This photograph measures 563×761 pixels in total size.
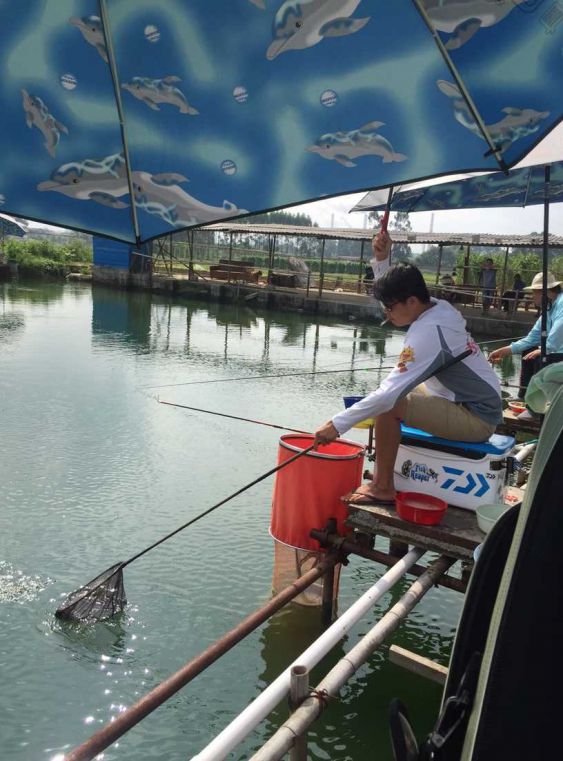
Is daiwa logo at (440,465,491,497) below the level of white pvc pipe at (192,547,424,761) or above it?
above

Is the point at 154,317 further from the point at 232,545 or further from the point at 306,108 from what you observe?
the point at 306,108

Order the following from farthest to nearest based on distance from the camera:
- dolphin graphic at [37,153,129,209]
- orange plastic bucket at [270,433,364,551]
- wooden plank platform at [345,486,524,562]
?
orange plastic bucket at [270,433,364,551]
wooden plank platform at [345,486,524,562]
dolphin graphic at [37,153,129,209]

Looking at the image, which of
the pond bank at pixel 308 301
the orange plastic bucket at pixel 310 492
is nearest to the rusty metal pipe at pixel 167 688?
the orange plastic bucket at pixel 310 492

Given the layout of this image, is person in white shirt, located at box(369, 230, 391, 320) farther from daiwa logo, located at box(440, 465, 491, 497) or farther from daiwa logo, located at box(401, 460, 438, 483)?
daiwa logo, located at box(440, 465, 491, 497)

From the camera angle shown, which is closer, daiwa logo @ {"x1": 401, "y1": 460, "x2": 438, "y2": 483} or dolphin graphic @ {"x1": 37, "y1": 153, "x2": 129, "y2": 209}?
dolphin graphic @ {"x1": 37, "y1": 153, "x2": 129, "y2": 209}

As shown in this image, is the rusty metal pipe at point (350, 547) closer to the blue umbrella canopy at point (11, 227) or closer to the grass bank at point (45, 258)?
the blue umbrella canopy at point (11, 227)

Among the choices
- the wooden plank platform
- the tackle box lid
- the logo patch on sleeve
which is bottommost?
the wooden plank platform

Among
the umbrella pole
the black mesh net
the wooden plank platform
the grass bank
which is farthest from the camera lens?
the grass bank

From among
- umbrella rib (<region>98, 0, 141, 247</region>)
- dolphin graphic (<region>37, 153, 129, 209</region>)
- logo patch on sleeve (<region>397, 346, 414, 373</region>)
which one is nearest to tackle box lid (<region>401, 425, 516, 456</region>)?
logo patch on sleeve (<region>397, 346, 414, 373</region>)

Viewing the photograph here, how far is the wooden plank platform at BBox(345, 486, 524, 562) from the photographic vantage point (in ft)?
9.36

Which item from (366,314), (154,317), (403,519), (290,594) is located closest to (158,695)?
(290,594)

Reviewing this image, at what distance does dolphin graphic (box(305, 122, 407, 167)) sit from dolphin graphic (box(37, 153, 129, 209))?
27.3 inches

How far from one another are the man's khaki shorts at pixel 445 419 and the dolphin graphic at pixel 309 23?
1.70m

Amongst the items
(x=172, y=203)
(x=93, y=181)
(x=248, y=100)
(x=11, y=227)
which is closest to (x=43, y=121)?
(x=93, y=181)
